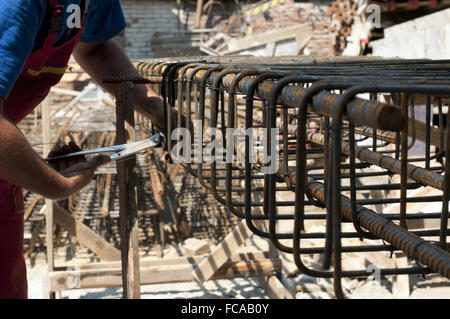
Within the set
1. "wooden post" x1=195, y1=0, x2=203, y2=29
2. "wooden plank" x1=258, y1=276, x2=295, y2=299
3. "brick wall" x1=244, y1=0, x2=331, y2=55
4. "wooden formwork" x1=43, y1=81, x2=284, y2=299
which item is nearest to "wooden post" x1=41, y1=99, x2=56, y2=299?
"wooden formwork" x1=43, y1=81, x2=284, y2=299

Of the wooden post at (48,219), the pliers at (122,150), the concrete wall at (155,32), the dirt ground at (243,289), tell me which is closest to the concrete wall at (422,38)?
the dirt ground at (243,289)

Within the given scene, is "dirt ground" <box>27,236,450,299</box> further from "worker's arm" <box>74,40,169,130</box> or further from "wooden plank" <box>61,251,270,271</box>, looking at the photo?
"worker's arm" <box>74,40,169,130</box>

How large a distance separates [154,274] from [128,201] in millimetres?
2571

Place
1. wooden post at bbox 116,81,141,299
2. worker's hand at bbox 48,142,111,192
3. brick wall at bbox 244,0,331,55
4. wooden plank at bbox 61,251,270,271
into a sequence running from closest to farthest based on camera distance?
worker's hand at bbox 48,142,111,192
wooden post at bbox 116,81,141,299
wooden plank at bbox 61,251,270,271
brick wall at bbox 244,0,331,55

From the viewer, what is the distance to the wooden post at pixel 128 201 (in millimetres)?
2299

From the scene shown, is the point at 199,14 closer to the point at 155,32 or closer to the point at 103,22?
the point at 155,32

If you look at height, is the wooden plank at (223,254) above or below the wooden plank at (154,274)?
above

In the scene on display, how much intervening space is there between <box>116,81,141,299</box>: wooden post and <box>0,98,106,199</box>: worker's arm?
619 millimetres

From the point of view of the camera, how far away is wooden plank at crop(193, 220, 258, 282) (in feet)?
15.6

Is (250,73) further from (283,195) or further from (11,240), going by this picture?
(283,195)

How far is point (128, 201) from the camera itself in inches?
92.5

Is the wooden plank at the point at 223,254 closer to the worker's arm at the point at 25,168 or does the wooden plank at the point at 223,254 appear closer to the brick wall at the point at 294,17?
the worker's arm at the point at 25,168

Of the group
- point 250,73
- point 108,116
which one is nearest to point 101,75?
point 250,73

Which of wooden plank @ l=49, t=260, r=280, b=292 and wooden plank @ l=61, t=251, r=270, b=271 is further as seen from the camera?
wooden plank @ l=61, t=251, r=270, b=271
